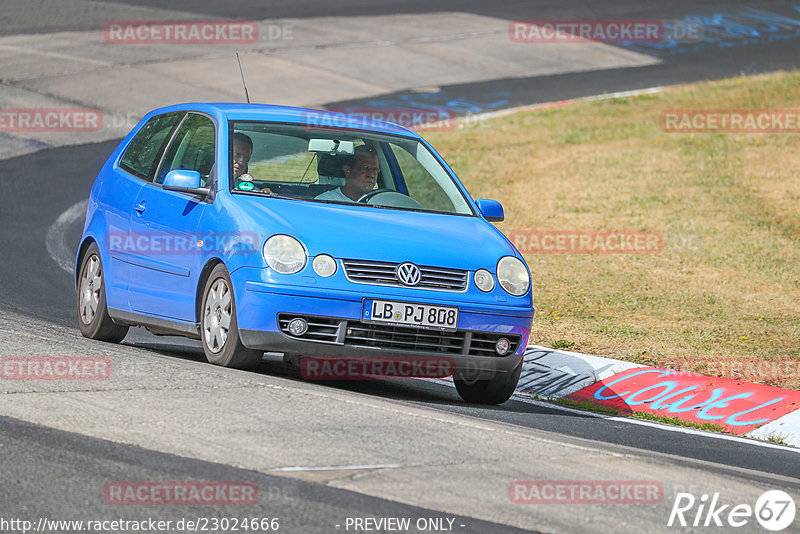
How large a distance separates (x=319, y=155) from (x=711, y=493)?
399 centimetres

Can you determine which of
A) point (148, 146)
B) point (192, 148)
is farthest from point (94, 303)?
point (192, 148)

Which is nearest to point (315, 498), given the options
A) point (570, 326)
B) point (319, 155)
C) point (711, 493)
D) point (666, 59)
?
point (711, 493)

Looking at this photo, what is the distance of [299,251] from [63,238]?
7944mm

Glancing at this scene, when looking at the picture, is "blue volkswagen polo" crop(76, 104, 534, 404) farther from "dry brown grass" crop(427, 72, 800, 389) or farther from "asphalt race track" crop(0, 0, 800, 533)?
"dry brown grass" crop(427, 72, 800, 389)

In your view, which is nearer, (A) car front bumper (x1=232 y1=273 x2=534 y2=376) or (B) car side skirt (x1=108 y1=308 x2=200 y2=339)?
(A) car front bumper (x1=232 y1=273 x2=534 y2=376)

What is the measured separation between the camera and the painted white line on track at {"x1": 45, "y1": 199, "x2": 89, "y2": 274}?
43.8 ft

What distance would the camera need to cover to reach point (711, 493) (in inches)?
221

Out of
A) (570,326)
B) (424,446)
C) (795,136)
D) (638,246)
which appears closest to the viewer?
(424,446)

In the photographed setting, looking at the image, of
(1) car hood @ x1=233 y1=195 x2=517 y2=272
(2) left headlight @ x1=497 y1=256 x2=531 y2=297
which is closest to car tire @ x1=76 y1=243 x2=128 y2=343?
(1) car hood @ x1=233 y1=195 x2=517 y2=272

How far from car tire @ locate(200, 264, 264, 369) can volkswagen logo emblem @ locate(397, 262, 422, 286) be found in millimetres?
993

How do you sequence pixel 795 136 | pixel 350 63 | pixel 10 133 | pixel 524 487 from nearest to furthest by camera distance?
pixel 524 487
pixel 10 133
pixel 795 136
pixel 350 63

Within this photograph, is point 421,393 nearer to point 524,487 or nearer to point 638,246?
point 524,487

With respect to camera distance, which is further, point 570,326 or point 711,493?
point 570,326

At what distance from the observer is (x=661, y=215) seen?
54.4 ft
